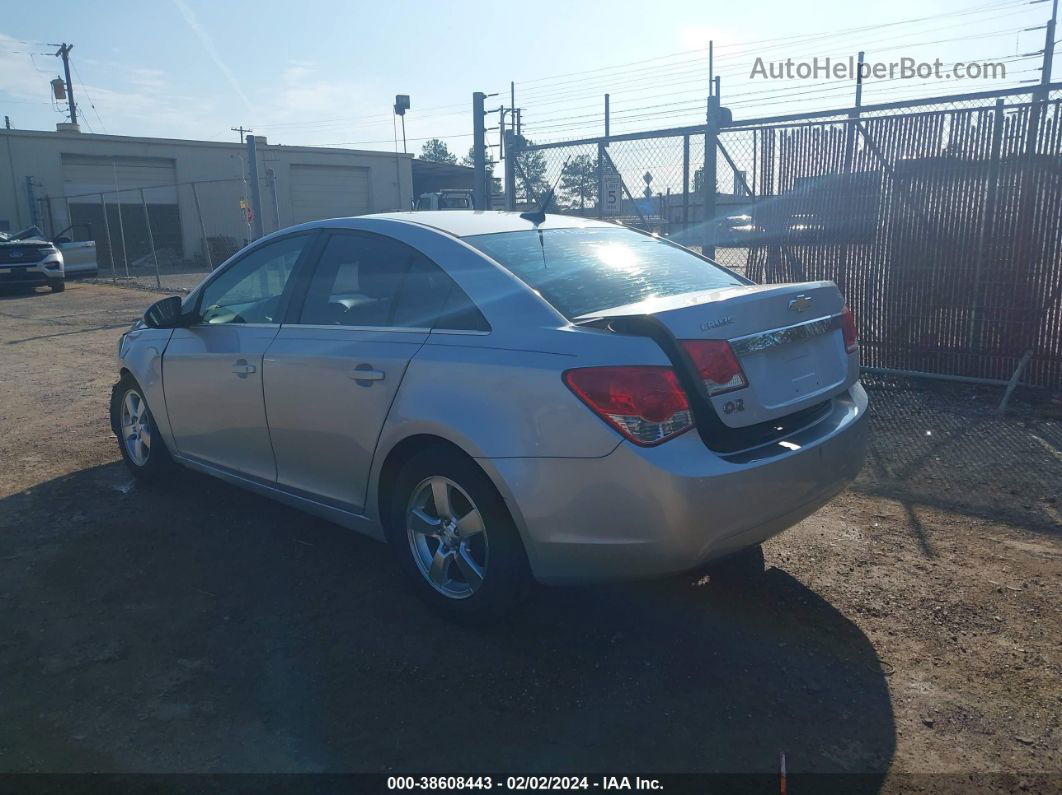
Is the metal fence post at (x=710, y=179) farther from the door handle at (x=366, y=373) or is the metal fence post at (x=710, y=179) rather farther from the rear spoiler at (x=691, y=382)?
the rear spoiler at (x=691, y=382)

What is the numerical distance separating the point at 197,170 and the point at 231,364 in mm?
34609

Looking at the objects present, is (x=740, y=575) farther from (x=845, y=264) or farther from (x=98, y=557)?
(x=845, y=264)

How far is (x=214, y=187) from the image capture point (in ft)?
118

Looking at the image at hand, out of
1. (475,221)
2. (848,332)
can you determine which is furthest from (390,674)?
(848,332)

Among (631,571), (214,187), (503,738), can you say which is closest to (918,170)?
(631,571)

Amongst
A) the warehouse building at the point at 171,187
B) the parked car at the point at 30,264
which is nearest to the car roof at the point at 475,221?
the parked car at the point at 30,264

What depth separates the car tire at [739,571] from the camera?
12.8ft

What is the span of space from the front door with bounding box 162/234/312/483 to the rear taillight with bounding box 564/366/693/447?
1.99 meters

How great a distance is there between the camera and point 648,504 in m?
2.91

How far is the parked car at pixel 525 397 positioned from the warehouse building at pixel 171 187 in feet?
92.1

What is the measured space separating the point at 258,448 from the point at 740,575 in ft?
7.86

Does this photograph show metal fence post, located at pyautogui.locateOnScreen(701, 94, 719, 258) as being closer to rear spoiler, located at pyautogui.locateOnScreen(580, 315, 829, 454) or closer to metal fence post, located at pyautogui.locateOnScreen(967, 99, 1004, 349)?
metal fence post, located at pyautogui.locateOnScreen(967, 99, 1004, 349)

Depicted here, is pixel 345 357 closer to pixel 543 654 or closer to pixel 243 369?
pixel 243 369

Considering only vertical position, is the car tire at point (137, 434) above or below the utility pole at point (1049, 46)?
below
